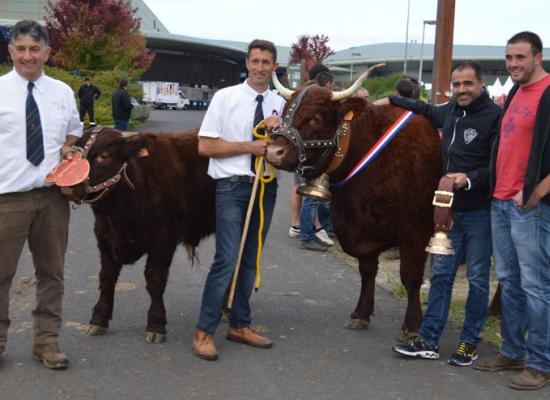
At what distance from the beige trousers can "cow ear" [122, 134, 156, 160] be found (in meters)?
0.67

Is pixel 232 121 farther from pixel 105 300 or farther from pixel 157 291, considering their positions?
pixel 105 300

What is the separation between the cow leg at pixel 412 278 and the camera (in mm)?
5273

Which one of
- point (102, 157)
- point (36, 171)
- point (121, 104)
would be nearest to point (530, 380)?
point (102, 157)

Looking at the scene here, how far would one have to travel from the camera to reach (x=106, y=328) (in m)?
5.37

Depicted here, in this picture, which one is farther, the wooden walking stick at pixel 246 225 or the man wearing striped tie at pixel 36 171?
the wooden walking stick at pixel 246 225

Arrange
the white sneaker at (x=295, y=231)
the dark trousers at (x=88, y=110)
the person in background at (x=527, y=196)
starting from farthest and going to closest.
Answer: the dark trousers at (x=88, y=110), the white sneaker at (x=295, y=231), the person in background at (x=527, y=196)

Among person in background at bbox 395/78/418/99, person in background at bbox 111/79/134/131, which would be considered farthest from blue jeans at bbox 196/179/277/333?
person in background at bbox 111/79/134/131

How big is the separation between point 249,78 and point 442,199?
163 centimetres

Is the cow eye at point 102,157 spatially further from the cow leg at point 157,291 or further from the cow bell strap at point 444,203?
the cow bell strap at point 444,203

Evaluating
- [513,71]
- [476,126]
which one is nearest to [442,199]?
[476,126]

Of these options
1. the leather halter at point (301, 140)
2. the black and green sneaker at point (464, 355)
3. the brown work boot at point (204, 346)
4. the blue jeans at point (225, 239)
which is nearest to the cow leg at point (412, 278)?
the black and green sneaker at point (464, 355)

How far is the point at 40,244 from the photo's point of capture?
458 cm

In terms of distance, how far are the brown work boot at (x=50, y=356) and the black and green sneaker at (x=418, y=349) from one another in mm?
2371

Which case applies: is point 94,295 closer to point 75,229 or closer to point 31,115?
point 31,115
